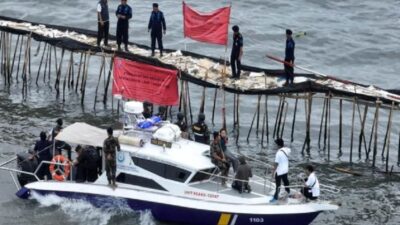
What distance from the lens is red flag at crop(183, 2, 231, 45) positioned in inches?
1460

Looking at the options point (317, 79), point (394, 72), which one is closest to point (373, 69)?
point (394, 72)

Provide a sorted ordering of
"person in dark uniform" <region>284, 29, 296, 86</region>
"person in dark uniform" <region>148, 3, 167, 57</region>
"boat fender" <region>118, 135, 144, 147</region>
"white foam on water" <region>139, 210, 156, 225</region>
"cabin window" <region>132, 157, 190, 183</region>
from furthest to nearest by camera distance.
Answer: "person in dark uniform" <region>148, 3, 167, 57</region>
"person in dark uniform" <region>284, 29, 296, 86</region>
"white foam on water" <region>139, 210, 156, 225</region>
"boat fender" <region>118, 135, 144, 147</region>
"cabin window" <region>132, 157, 190, 183</region>

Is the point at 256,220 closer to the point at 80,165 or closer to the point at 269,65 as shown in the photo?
the point at 80,165

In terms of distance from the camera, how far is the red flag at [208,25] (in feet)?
122

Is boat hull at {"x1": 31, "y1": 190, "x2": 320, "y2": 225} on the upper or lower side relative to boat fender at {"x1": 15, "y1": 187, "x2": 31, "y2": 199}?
upper

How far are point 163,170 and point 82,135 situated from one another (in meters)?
3.20

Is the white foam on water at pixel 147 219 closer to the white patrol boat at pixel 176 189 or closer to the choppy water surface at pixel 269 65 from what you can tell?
the choppy water surface at pixel 269 65

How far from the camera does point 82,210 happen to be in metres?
31.0

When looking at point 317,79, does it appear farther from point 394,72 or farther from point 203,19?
point 394,72

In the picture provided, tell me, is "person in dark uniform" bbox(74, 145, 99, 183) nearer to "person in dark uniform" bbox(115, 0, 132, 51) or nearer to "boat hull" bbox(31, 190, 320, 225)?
"boat hull" bbox(31, 190, 320, 225)

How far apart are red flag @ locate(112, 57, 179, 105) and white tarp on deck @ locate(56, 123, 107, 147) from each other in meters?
6.62

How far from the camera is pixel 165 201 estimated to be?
29609 mm

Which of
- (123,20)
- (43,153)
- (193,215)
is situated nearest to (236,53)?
(123,20)

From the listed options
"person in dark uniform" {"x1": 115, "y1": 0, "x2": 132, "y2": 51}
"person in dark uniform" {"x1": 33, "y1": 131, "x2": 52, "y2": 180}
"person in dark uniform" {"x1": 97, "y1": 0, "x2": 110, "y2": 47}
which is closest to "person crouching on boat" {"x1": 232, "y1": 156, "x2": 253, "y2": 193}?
"person in dark uniform" {"x1": 33, "y1": 131, "x2": 52, "y2": 180}
